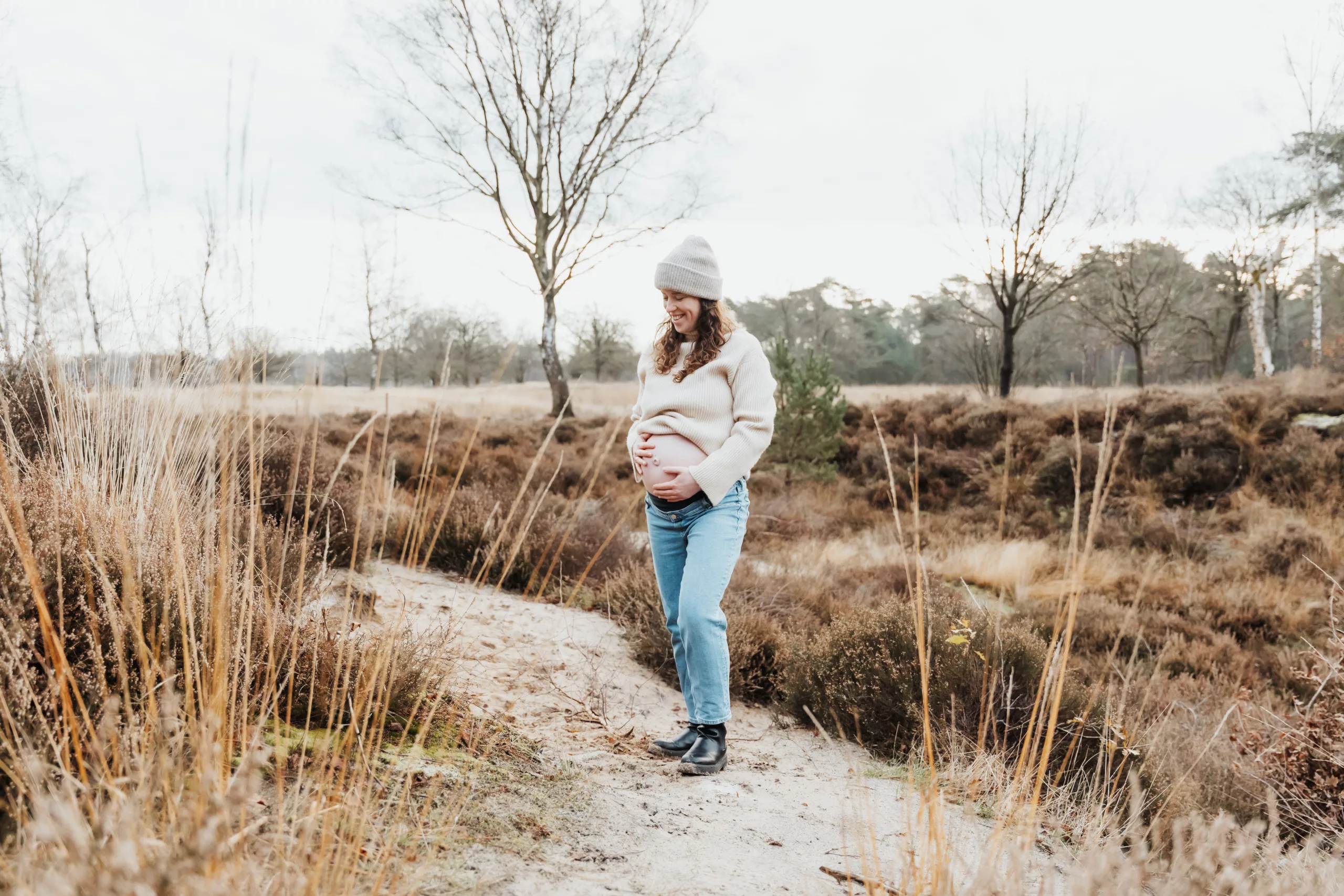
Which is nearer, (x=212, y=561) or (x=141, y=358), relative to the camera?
(x=212, y=561)

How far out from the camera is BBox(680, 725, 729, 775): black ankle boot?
113 inches

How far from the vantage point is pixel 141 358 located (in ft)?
11.7

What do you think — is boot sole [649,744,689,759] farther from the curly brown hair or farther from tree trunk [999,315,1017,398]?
tree trunk [999,315,1017,398]

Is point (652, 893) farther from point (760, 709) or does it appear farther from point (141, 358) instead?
point (141, 358)

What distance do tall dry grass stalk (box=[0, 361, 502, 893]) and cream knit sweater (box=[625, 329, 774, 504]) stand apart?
112 cm

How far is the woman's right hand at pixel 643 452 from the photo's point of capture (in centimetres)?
281

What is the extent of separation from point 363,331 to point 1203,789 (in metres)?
31.9

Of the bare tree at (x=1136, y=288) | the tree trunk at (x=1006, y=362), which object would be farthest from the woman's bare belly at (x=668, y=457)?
the bare tree at (x=1136, y=288)

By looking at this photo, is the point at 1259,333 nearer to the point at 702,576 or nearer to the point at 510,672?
the point at 510,672

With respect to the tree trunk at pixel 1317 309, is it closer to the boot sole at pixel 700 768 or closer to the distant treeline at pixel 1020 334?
the distant treeline at pixel 1020 334

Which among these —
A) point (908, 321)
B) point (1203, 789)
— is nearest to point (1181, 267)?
point (908, 321)

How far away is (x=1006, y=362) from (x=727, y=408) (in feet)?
55.3

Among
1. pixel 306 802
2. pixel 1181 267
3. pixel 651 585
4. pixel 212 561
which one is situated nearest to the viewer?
pixel 306 802

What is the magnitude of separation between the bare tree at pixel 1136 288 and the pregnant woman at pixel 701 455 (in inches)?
909
